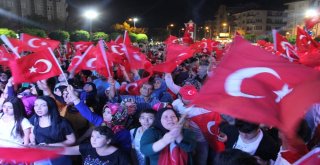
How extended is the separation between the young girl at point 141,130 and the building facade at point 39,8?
70938mm

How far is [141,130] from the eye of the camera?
401 centimetres

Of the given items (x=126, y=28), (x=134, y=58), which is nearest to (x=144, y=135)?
(x=134, y=58)

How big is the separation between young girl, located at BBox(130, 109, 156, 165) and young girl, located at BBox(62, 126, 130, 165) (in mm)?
356

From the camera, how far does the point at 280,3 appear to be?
4833 inches

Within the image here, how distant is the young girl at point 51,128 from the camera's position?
4.15m

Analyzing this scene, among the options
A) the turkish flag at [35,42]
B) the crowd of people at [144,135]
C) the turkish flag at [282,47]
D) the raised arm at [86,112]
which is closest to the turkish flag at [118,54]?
the turkish flag at [35,42]

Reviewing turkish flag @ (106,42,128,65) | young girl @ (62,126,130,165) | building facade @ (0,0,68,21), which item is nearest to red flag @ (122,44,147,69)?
turkish flag @ (106,42,128,65)

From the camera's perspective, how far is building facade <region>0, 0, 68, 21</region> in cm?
7379

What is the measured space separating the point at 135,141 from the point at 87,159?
0.60 m

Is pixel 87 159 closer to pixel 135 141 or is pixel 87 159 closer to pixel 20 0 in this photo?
pixel 135 141

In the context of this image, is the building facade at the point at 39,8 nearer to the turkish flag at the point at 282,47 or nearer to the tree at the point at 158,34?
the tree at the point at 158,34

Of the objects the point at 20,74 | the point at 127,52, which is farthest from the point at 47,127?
the point at 127,52

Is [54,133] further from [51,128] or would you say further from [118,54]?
[118,54]

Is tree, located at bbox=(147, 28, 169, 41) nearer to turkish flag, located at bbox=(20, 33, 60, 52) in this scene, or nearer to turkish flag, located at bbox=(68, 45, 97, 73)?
turkish flag, located at bbox=(20, 33, 60, 52)
